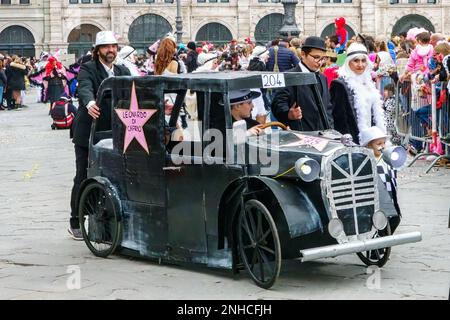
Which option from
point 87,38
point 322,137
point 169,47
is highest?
point 87,38

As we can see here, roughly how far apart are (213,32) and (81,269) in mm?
65553

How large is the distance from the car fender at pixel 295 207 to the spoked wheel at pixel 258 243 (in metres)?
0.13

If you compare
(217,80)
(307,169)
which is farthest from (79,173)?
(307,169)

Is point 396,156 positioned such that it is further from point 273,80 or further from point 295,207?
point 295,207

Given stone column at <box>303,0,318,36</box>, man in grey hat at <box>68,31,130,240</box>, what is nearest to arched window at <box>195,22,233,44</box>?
stone column at <box>303,0,318,36</box>

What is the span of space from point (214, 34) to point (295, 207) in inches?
2621

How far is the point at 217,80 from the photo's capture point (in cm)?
827

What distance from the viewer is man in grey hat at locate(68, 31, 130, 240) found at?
396 inches

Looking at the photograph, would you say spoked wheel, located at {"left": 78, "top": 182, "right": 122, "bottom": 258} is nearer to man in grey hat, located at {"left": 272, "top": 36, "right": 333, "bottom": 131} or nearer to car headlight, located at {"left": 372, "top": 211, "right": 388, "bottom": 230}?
man in grey hat, located at {"left": 272, "top": 36, "right": 333, "bottom": 131}

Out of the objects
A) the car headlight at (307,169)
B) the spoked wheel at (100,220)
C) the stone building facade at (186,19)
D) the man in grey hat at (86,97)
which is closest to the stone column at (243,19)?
the stone building facade at (186,19)

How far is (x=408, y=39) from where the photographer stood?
21.2 meters

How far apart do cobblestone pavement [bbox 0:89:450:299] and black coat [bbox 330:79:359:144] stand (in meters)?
1.07

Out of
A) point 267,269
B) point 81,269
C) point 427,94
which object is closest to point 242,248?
point 267,269
